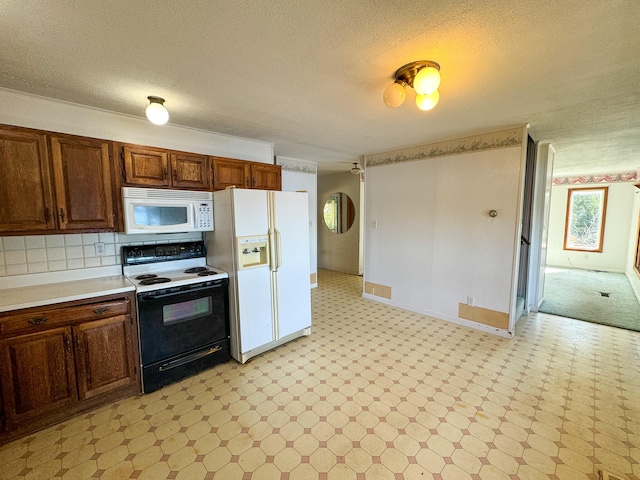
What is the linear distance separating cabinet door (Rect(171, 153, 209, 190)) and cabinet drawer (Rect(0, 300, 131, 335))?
125 cm

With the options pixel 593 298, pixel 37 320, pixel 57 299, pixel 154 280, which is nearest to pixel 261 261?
pixel 154 280

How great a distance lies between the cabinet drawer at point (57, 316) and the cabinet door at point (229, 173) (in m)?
1.49

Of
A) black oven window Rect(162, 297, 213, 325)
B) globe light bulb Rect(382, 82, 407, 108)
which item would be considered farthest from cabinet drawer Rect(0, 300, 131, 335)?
globe light bulb Rect(382, 82, 407, 108)

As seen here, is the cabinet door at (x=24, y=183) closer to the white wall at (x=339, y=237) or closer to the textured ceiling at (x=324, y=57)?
the textured ceiling at (x=324, y=57)

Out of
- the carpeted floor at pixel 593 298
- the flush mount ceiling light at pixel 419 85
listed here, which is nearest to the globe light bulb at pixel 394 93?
the flush mount ceiling light at pixel 419 85

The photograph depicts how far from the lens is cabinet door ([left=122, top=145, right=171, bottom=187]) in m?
2.46

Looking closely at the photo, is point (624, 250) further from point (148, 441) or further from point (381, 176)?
point (148, 441)

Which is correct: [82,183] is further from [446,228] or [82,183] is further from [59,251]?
[446,228]

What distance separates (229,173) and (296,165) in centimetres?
206

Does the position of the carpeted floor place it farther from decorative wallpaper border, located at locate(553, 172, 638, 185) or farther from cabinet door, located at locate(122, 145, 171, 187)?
cabinet door, located at locate(122, 145, 171, 187)

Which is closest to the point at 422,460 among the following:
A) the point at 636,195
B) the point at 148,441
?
the point at 148,441

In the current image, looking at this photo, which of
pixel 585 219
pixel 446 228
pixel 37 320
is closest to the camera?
pixel 37 320

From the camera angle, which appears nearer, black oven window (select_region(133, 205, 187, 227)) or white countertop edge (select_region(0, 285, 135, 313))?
white countertop edge (select_region(0, 285, 135, 313))

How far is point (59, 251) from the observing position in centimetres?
237
